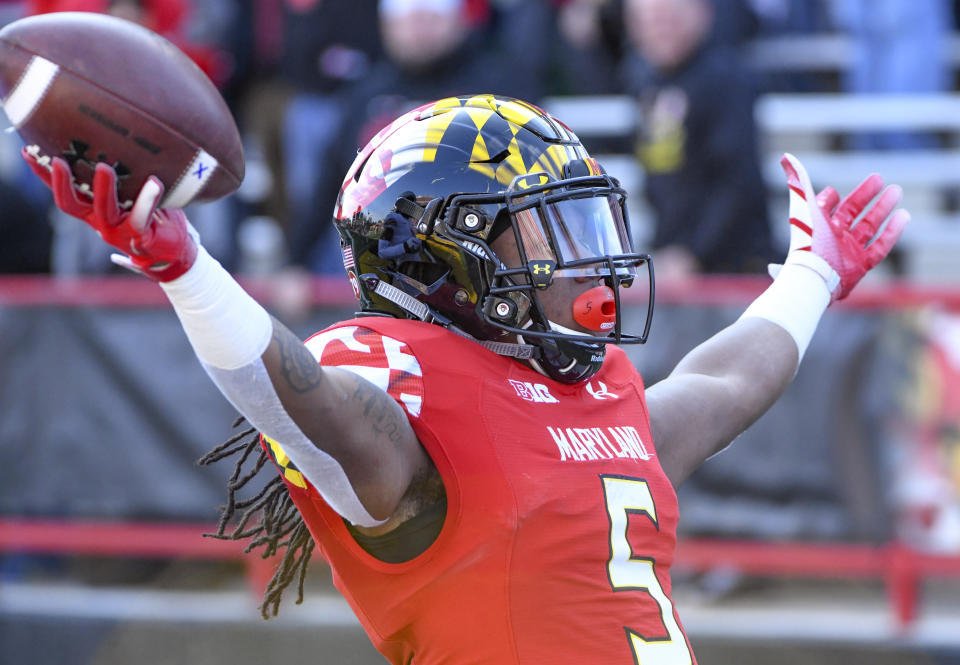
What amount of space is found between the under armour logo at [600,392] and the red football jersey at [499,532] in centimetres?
13

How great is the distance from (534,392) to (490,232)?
313 millimetres

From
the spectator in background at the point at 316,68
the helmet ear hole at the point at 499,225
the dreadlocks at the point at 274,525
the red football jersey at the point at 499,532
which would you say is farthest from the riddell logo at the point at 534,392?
the spectator in background at the point at 316,68

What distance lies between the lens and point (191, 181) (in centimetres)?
206

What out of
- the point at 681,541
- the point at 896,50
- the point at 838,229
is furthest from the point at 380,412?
the point at 896,50

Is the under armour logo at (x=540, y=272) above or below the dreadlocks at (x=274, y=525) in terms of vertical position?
above

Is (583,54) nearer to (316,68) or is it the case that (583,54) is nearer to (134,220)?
(316,68)

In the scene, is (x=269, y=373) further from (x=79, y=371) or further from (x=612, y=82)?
(x=612, y=82)

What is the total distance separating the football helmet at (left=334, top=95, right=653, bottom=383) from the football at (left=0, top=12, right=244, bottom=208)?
483 millimetres

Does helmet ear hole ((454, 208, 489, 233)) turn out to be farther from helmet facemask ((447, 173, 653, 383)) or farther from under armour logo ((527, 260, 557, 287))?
under armour logo ((527, 260, 557, 287))

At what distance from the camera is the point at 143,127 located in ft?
6.55

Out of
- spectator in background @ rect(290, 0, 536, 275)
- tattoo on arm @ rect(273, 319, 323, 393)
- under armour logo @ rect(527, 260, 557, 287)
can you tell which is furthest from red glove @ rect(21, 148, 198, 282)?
spectator in background @ rect(290, 0, 536, 275)

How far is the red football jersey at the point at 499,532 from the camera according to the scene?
2311 mm

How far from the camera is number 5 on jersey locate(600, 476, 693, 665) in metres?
2.44

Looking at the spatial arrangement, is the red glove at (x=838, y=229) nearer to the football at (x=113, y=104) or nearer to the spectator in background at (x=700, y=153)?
the football at (x=113, y=104)
